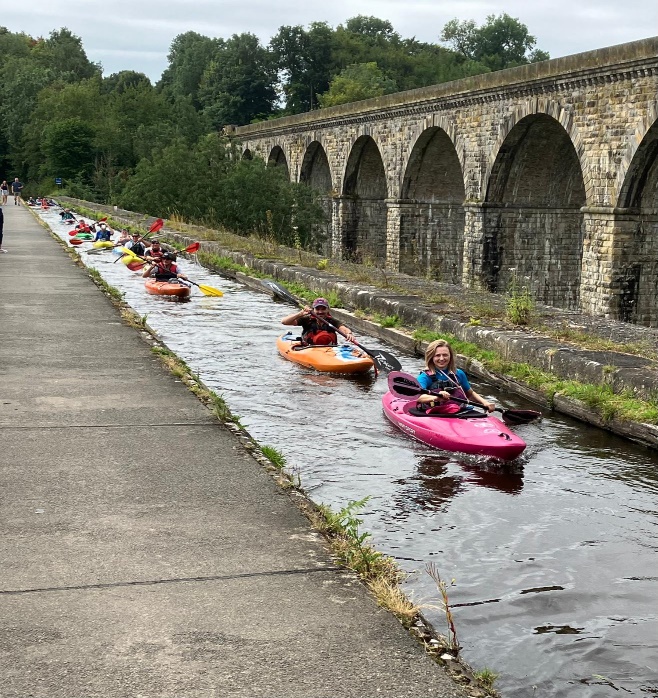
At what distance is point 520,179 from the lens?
26.3 meters

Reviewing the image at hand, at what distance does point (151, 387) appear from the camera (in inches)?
342

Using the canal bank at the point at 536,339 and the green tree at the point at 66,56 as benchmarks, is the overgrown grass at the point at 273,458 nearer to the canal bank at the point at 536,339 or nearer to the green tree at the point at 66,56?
the canal bank at the point at 536,339

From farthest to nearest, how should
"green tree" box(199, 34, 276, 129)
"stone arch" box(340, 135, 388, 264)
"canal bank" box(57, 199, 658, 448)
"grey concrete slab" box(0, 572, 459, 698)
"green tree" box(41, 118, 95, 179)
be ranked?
"green tree" box(199, 34, 276, 129)
"green tree" box(41, 118, 95, 179)
"stone arch" box(340, 135, 388, 264)
"canal bank" box(57, 199, 658, 448)
"grey concrete slab" box(0, 572, 459, 698)

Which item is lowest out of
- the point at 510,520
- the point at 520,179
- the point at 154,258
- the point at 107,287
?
the point at 510,520

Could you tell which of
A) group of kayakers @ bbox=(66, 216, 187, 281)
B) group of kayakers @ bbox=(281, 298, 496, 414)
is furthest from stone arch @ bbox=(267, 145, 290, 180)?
group of kayakers @ bbox=(281, 298, 496, 414)

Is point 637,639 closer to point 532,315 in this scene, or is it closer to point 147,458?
point 147,458

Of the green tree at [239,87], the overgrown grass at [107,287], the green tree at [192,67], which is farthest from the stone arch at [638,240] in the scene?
the green tree at [192,67]

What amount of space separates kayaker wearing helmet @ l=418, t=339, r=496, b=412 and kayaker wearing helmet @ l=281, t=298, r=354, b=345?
2.88 m

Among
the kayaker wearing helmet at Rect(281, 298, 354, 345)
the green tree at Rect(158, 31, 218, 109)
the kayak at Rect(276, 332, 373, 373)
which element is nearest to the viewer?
the kayak at Rect(276, 332, 373, 373)

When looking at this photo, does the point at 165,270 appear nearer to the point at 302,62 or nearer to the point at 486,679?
the point at 486,679

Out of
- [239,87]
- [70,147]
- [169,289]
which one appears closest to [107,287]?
[169,289]

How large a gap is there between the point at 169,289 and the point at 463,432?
34.0ft

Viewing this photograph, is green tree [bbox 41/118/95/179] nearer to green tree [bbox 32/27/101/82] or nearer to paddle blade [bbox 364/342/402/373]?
green tree [bbox 32/27/101/82]

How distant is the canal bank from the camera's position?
8688mm
